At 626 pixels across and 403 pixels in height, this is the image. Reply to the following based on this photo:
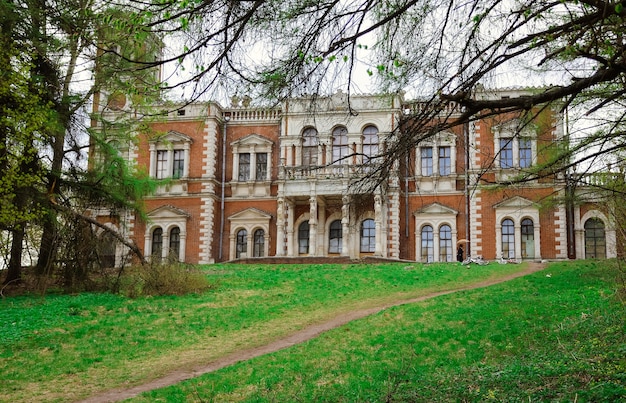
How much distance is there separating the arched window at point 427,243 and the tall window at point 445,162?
2.95m

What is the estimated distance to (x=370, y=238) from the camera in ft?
109

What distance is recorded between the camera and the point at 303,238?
34250mm

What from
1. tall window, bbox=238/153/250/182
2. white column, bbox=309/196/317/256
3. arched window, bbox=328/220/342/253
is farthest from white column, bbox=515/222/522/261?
tall window, bbox=238/153/250/182

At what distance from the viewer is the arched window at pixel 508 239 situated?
32.1 m

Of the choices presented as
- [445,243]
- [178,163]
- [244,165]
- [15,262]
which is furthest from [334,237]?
[15,262]

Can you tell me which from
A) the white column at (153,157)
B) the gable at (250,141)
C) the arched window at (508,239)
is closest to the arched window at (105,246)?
the white column at (153,157)

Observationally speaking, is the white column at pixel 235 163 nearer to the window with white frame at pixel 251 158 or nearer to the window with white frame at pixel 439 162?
the window with white frame at pixel 251 158

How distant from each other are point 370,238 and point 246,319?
59.0ft

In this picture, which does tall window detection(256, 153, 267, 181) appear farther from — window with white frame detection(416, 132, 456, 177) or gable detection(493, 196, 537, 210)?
gable detection(493, 196, 537, 210)

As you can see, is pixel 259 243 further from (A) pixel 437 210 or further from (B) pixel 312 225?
(A) pixel 437 210

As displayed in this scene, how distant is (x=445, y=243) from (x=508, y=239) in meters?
3.10

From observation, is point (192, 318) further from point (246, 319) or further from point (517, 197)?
point (517, 197)

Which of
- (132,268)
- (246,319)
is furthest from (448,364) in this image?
(132,268)

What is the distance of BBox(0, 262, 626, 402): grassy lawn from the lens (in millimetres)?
9250
